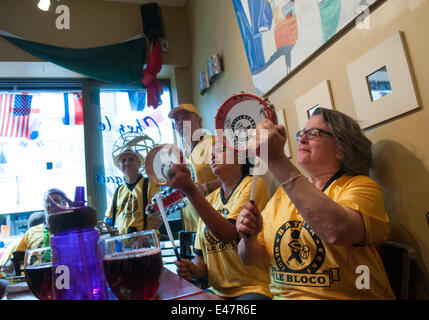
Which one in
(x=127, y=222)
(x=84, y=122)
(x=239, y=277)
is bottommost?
(x=239, y=277)

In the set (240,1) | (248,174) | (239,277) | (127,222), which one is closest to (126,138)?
(127,222)

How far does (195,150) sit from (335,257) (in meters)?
1.47

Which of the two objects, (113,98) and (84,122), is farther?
(113,98)

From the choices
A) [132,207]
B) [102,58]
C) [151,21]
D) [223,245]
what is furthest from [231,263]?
[151,21]

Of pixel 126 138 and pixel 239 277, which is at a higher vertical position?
pixel 126 138

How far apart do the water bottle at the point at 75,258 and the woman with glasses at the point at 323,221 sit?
40cm

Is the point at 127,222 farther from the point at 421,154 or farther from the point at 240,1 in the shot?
the point at 421,154

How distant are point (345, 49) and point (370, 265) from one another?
2.82 feet

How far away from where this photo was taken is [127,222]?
2.53m

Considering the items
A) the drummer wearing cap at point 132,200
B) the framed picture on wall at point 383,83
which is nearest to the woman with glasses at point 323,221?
the framed picture on wall at point 383,83

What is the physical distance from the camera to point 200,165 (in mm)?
2045

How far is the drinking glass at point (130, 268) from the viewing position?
532 millimetres

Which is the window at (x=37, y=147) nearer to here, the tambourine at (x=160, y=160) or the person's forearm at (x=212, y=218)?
the tambourine at (x=160, y=160)

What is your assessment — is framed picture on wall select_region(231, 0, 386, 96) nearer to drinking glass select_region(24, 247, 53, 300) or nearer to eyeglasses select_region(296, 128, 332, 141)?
eyeglasses select_region(296, 128, 332, 141)
